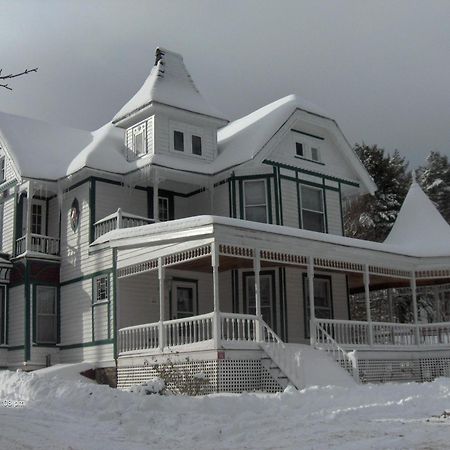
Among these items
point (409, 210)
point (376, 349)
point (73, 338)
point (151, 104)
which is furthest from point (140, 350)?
point (409, 210)

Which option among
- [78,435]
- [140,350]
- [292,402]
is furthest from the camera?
[140,350]

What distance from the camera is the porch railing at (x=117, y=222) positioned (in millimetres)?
23297

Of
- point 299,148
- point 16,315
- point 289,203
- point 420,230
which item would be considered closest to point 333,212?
point 289,203

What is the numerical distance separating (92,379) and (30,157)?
893 centimetres

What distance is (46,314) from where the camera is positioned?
25.9 meters

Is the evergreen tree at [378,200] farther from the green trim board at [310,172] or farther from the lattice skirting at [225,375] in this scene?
the lattice skirting at [225,375]

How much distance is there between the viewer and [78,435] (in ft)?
34.4

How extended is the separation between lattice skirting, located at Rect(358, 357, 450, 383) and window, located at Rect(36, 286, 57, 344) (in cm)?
1117

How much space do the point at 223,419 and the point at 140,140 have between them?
1652 centimetres

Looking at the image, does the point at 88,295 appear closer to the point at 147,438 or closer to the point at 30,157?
the point at 30,157

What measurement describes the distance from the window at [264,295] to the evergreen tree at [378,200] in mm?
20129

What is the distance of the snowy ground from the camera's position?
9.98 m

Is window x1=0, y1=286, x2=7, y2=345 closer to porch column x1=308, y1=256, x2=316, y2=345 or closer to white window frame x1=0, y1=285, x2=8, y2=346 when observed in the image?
white window frame x1=0, y1=285, x2=8, y2=346

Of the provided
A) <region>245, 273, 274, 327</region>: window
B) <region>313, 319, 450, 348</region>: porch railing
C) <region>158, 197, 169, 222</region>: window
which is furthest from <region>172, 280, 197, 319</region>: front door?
<region>313, 319, 450, 348</region>: porch railing
